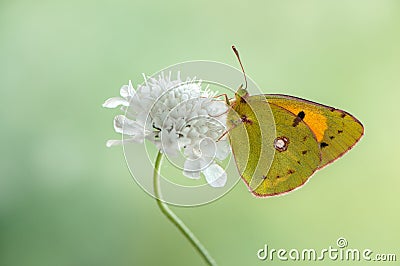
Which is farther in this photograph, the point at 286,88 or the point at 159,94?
the point at 286,88

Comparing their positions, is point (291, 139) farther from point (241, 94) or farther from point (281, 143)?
point (241, 94)

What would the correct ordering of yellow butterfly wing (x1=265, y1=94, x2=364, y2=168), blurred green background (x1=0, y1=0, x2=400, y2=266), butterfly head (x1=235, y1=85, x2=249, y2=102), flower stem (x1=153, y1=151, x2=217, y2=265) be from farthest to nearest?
blurred green background (x1=0, y1=0, x2=400, y2=266) → yellow butterfly wing (x1=265, y1=94, x2=364, y2=168) → butterfly head (x1=235, y1=85, x2=249, y2=102) → flower stem (x1=153, y1=151, x2=217, y2=265)

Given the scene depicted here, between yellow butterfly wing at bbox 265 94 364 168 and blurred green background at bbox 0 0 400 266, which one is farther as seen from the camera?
blurred green background at bbox 0 0 400 266

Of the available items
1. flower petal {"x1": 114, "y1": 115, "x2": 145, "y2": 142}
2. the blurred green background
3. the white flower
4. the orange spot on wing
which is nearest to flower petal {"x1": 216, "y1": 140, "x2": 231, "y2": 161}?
the white flower

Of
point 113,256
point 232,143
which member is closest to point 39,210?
point 113,256

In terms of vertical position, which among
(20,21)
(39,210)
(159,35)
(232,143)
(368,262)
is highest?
(20,21)

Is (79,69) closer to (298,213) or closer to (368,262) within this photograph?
(298,213)

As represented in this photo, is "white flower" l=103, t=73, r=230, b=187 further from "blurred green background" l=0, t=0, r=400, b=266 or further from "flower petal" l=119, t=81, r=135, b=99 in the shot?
"blurred green background" l=0, t=0, r=400, b=266

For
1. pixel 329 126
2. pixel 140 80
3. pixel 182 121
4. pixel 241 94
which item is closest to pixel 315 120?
pixel 329 126
